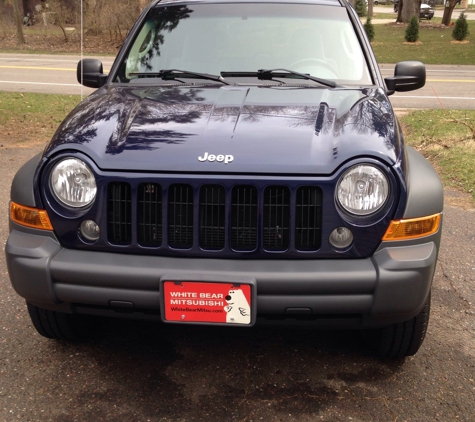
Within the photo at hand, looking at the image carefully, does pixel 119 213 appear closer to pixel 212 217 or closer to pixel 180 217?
pixel 180 217

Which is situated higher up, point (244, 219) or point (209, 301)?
point (244, 219)

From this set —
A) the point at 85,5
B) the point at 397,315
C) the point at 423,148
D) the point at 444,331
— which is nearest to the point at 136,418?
the point at 397,315

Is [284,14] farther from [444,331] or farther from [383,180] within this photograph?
[444,331]

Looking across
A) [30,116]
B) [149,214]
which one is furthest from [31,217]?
[30,116]

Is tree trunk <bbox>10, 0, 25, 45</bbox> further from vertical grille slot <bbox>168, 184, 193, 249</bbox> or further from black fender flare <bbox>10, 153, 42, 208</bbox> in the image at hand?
vertical grille slot <bbox>168, 184, 193, 249</bbox>

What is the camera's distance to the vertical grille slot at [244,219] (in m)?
2.79

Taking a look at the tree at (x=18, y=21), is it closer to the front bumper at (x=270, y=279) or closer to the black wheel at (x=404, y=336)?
the front bumper at (x=270, y=279)

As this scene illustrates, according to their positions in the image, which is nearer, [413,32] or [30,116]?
[30,116]

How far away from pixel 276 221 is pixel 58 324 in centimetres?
130

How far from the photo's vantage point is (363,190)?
2.78m

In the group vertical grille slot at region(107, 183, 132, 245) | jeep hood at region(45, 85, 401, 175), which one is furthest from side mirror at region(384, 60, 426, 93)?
vertical grille slot at region(107, 183, 132, 245)

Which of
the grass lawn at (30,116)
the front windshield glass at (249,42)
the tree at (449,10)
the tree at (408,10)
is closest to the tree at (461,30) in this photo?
the tree at (449,10)

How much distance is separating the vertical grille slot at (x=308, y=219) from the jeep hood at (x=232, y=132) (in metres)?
0.10

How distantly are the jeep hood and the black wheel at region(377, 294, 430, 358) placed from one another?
832 mm
